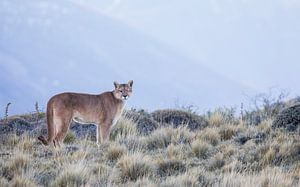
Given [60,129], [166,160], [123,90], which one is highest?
[123,90]

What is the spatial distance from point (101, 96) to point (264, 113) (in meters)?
5.02

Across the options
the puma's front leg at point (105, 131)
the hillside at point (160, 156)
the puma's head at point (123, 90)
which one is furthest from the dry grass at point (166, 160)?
the puma's head at point (123, 90)

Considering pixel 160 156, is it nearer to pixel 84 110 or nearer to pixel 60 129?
pixel 60 129

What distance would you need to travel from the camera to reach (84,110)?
1353 centimetres

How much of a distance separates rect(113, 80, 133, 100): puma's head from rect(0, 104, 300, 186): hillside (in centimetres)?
90

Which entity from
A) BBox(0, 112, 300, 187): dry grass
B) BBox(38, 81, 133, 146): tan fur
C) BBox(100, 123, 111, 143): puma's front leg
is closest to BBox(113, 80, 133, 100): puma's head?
BBox(38, 81, 133, 146): tan fur

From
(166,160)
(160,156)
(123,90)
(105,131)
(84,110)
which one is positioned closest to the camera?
(166,160)

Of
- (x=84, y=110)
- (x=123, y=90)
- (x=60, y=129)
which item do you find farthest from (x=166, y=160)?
(x=123, y=90)

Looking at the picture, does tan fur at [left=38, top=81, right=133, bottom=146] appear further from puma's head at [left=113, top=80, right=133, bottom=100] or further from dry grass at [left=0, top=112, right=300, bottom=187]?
dry grass at [left=0, top=112, right=300, bottom=187]

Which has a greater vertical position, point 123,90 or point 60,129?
point 123,90

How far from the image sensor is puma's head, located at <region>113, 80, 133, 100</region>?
46.6ft

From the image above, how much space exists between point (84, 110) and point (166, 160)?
3288 mm

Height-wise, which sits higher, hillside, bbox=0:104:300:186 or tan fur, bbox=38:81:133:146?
tan fur, bbox=38:81:133:146

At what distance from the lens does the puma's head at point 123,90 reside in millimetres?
14211
